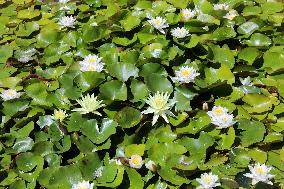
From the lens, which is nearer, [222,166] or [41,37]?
[222,166]

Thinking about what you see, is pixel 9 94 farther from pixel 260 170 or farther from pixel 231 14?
pixel 231 14

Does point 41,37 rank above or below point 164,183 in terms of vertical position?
above

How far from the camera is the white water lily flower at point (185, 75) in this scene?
3074 millimetres

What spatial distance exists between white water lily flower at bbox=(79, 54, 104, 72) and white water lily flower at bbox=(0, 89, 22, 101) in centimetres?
51

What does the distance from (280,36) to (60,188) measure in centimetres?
233

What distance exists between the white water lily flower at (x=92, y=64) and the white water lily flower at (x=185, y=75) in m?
0.55

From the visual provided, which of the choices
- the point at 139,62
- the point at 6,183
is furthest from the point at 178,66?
the point at 6,183

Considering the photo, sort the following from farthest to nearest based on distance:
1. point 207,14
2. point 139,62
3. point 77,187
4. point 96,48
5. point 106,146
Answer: point 207,14 < point 96,48 < point 139,62 < point 106,146 < point 77,187

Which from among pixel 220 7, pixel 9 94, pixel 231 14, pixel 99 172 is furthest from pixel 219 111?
pixel 9 94

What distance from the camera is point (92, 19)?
3.91m

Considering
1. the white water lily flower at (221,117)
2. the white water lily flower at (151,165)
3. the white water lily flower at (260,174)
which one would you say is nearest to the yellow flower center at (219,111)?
the white water lily flower at (221,117)

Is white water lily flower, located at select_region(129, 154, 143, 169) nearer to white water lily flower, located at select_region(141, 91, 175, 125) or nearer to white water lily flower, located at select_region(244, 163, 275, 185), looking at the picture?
white water lily flower, located at select_region(141, 91, 175, 125)

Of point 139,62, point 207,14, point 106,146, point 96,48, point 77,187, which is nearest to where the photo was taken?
point 77,187

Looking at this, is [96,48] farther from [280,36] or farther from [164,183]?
[280,36]
